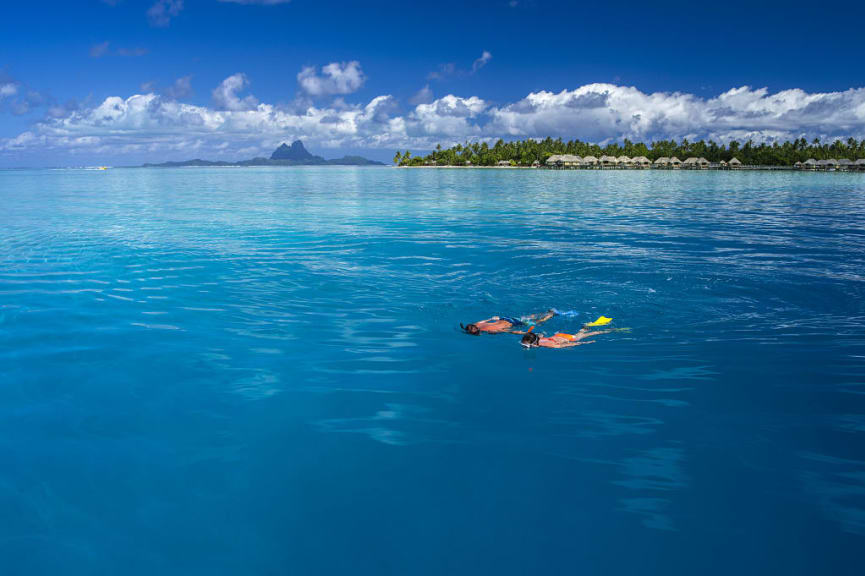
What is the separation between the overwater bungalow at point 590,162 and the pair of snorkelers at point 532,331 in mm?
158123

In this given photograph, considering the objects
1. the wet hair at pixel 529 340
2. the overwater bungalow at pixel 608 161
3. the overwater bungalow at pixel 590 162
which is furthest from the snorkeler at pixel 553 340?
the overwater bungalow at pixel 608 161

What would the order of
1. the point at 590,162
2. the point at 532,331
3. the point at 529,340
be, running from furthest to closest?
the point at 590,162 < the point at 532,331 < the point at 529,340

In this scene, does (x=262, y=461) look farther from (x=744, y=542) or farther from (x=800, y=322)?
(x=800, y=322)

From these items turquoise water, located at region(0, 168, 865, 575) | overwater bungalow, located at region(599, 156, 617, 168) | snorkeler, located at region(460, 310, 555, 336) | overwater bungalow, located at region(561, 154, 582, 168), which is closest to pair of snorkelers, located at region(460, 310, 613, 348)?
snorkeler, located at region(460, 310, 555, 336)

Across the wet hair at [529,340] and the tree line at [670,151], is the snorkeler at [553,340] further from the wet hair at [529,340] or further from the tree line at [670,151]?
the tree line at [670,151]

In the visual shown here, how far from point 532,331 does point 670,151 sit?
6870 inches

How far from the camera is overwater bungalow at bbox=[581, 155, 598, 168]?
516 ft

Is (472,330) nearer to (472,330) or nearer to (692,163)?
(472,330)

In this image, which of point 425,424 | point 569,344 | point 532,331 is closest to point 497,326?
point 532,331

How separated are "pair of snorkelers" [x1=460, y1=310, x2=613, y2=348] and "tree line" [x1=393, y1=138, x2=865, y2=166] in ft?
556

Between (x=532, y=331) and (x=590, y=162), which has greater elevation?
(x=590, y=162)

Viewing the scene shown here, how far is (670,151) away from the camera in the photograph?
531ft

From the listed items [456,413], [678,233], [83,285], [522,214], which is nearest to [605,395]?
[456,413]

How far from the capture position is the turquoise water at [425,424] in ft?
15.8
